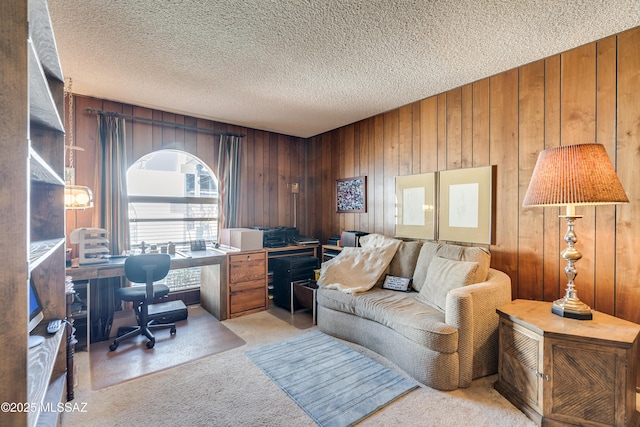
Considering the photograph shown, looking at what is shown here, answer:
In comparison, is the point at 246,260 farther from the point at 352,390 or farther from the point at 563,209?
the point at 563,209

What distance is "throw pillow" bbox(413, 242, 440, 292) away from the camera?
2832 millimetres

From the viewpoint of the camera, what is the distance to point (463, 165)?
2.92 meters

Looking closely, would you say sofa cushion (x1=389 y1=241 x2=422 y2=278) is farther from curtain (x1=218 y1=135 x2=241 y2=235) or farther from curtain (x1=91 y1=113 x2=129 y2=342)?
Answer: curtain (x1=91 y1=113 x2=129 y2=342)

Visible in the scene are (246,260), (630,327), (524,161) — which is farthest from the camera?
(246,260)

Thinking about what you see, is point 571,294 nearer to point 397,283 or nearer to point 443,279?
point 443,279

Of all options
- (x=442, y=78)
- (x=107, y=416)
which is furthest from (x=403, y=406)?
(x=442, y=78)

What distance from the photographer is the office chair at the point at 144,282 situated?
104 inches

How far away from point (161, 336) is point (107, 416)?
46.0 inches

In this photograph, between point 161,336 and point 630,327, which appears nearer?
point 630,327

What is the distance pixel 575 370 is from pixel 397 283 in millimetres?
1437

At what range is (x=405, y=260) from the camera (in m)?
3.05

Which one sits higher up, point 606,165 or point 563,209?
point 606,165

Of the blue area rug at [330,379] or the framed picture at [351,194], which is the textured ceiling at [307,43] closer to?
the framed picture at [351,194]

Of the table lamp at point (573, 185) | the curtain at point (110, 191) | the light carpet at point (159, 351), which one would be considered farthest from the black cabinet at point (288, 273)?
the table lamp at point (573, 185)
